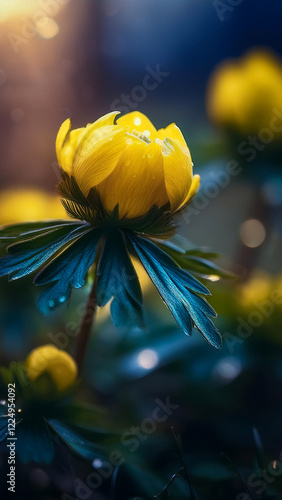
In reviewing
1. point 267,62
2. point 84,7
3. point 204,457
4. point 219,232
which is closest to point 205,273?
point 204,457

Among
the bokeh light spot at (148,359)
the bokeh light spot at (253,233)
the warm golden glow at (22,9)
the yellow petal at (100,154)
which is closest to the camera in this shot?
the yellow petal at (100,154)

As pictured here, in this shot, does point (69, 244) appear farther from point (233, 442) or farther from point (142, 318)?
point (233, 442)

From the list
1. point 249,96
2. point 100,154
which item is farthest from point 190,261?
point 249,96

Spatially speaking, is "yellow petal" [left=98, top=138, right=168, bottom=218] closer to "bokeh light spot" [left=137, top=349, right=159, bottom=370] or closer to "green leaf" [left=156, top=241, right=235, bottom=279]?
"green leaf" [left=156, top=241, right=235, bottom=279]

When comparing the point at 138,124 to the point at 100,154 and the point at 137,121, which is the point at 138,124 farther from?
the point at 100,154

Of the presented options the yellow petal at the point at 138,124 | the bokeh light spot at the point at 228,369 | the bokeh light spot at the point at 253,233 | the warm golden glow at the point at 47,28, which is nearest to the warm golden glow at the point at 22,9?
the warm golden glow at the point at 47,28

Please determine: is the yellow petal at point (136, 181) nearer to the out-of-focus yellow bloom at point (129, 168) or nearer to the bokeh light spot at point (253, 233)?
the out-of-focus yellow bloom at point (129, 168)

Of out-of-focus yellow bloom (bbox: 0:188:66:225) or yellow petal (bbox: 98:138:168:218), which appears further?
out-of-focus yellow bloom (bbox: 0:188:66:225)

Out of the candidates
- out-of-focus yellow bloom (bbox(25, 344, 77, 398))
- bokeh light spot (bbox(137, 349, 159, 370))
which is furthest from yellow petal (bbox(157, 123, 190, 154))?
bokeh light spot (bbox(137, 349, 159, 370))
